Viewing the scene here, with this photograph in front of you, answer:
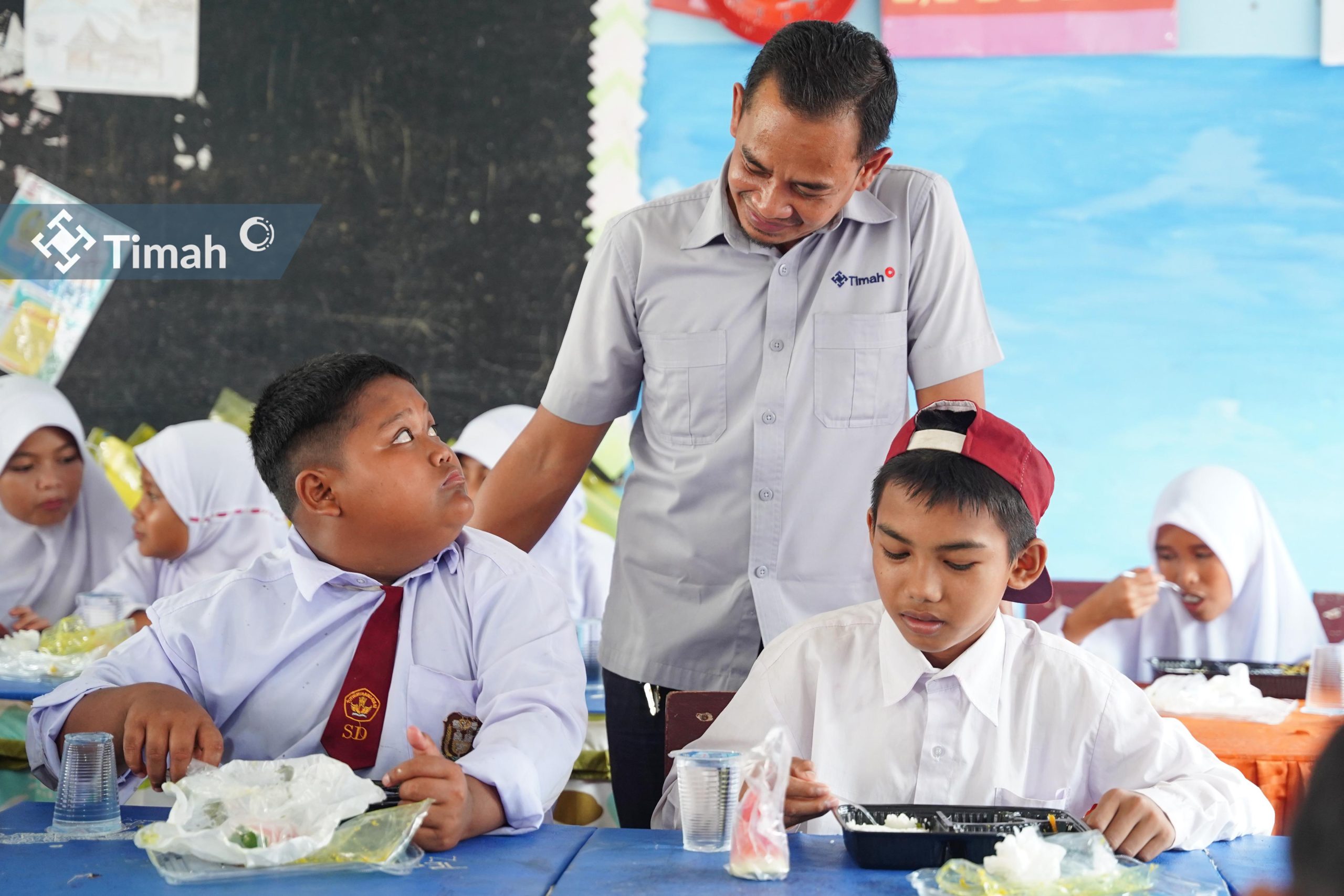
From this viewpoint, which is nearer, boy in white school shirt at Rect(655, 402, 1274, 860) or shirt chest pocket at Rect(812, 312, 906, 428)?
boy in white school shirt at Rect(655, 402, 1274, 860)

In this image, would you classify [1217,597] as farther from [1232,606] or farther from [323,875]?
[323,875]

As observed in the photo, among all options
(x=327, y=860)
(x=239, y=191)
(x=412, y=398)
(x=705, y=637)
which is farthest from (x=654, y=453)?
(x=239, y=191)

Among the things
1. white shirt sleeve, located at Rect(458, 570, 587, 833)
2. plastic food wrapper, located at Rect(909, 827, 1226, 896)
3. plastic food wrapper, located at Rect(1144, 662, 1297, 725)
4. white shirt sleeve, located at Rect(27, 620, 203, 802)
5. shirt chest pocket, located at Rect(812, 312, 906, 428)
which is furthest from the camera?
plastic food wrapper, located at Rect(1144, 662, 1297, 725)

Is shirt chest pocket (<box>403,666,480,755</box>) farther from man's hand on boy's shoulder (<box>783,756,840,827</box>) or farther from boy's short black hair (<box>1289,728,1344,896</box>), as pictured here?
boy's short black hair (<box>1289,728,1344,896</box>)

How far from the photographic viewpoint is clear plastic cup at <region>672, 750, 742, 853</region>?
4.33 feet

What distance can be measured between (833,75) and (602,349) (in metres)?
0.61

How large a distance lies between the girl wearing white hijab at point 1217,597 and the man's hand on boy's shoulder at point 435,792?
9.23 ft

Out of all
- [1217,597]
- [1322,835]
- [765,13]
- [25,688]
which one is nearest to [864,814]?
[1322,835]

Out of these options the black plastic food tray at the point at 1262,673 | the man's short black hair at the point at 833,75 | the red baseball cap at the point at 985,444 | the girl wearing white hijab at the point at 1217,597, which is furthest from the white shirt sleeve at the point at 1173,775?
the girl wearing white hijab at the point at 1217,597

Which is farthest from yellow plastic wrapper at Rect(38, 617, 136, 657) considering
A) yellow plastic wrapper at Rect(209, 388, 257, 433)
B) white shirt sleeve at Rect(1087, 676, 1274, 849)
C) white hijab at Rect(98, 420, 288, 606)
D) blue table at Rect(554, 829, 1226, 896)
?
white shirt sleeve at Rect(1087, 676, 1274, 849)

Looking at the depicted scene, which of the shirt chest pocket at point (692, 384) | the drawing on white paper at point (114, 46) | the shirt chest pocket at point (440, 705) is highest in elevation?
the drawing on white paper at point (114, 46)

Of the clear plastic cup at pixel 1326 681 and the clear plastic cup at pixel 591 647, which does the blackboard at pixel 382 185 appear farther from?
the clear plastic cup at pixel 1326 681

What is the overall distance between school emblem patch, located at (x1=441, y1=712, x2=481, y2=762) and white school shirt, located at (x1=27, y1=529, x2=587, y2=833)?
14mm

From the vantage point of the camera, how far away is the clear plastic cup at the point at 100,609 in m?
3.40
